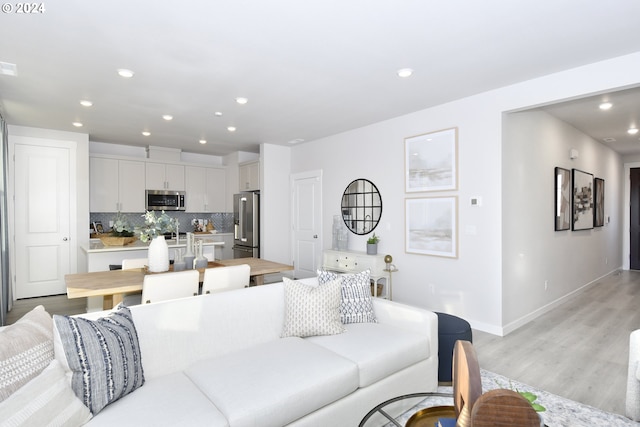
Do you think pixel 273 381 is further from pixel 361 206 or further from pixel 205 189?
pixel 205 189

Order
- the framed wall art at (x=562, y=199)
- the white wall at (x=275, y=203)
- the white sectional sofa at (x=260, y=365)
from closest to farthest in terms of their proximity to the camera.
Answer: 1. the white sectional sofa at (x=260, y=365)
2. the framed wall art at (x=562, y=199)
3. the white wall at (x=275, y=203)

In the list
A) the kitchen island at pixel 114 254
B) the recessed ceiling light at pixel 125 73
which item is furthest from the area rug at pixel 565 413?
the recessed ceiling light at pixel 125 73

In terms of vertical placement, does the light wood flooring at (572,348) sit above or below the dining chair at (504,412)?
below

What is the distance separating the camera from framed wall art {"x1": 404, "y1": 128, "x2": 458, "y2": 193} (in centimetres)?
400

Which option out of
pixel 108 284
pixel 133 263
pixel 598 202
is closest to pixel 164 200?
pixel 133 263

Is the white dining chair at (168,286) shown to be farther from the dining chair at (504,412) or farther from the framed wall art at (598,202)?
the framed wall art at (598,202)

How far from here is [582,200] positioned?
17.8 feet

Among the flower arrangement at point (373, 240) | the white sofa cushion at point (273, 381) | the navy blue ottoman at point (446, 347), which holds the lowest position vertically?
the navy blue ottoman at point (446, 347)

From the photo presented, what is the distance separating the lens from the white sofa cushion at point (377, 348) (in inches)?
80.7

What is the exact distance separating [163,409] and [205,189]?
20.1 feet

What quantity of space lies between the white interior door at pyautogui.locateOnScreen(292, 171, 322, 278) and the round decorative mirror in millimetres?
640

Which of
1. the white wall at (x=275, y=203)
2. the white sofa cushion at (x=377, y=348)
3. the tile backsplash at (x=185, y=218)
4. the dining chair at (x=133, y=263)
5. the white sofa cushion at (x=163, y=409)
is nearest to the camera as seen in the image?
the white sofa cushion at (x=163, y=409)

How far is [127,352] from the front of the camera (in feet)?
5.45

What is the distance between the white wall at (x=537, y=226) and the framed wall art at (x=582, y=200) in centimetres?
12
